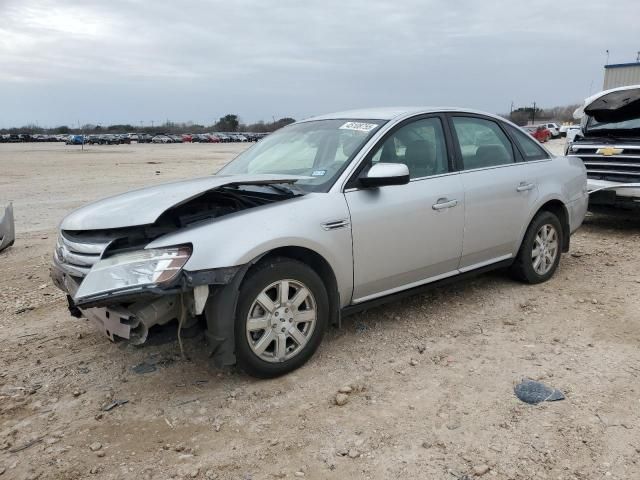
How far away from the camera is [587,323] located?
4387 mm

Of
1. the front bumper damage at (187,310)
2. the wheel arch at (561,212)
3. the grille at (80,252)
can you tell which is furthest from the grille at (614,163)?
the grille at (80,252)

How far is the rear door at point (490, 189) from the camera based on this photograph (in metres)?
4.50

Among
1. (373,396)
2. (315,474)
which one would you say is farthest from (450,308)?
(315,474)

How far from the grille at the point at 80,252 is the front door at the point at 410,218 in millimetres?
1605

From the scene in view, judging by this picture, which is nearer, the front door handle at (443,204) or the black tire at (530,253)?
the front door handle at (443,204)

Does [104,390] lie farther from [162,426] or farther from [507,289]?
[507,289]

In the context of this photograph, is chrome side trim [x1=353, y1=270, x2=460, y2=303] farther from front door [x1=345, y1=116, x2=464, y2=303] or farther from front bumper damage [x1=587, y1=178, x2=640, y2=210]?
front bumper damage [x1=587, y1=178, x2=640, y2=210]

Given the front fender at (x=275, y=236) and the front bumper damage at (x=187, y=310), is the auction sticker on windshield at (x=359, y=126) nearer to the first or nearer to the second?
the front fender at (x=275, y=236)

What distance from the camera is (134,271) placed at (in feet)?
9.77

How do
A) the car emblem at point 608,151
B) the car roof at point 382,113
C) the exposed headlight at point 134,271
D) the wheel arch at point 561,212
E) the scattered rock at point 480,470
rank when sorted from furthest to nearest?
1. the car emblem at point 608,151
2. the wheel arch at point 561,212
3. the car roof at point 382,113
4. the exposed headlight at point 134,271
5. the scattered rock at point 480,470

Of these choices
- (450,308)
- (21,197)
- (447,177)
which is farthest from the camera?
(21,197)

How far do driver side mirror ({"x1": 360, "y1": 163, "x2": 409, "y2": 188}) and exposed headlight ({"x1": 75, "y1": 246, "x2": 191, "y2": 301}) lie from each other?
133cm

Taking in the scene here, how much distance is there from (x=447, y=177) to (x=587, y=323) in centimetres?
162

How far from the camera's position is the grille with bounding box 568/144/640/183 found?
24.7 ft
